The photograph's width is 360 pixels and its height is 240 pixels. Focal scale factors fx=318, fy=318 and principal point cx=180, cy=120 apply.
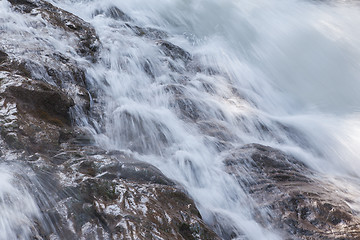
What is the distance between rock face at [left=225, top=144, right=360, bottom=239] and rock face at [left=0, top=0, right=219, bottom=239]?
5.55 feet

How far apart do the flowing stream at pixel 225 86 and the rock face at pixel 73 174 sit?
0.58m

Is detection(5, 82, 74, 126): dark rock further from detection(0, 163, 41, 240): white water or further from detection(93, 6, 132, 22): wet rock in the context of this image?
detection(93, 6, 132, 22): wet rock

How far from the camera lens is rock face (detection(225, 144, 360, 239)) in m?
4.84

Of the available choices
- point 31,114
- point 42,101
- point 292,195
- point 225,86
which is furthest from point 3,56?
point 225,86

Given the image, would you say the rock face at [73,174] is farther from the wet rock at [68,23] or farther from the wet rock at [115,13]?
the wet rock at [115,13]

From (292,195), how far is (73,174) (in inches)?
140

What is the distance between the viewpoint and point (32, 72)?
5840 mm

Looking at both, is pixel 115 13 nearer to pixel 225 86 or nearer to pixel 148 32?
pixel 148 32

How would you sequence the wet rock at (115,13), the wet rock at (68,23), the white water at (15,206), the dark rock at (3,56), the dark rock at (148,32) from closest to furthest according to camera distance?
the white water at (15,206)
the dark rock at (3,56)
the wet rock at (68,23)
the dark rock at (148,32)
the wet rock at (115,13)

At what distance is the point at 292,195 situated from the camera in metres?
5.35

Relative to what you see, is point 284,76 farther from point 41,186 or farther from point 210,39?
point 41,186

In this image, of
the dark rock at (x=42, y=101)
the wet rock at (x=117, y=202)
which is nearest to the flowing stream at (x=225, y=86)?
the wet rock at (x=117, y=202)

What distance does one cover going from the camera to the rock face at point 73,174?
3.36 metres

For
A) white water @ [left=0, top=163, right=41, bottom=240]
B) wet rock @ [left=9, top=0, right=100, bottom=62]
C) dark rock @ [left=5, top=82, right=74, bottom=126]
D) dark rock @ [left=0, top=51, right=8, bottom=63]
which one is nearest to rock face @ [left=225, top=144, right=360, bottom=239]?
dark rock @ [left=5, top=82, right=74, bottom=126]
